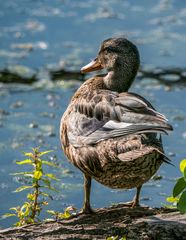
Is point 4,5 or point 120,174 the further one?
point 4,5

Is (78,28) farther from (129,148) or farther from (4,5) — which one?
(129,148)

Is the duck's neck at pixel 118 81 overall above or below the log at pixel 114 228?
above

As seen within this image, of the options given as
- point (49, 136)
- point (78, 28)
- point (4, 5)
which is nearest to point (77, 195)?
point (49, 136)

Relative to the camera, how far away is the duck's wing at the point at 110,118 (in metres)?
5.54

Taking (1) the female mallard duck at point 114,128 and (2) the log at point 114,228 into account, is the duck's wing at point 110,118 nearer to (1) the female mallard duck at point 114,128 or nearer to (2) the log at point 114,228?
(1) the female mallard duck at point 114,128

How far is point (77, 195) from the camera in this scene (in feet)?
26.6

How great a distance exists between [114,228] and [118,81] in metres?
1.54

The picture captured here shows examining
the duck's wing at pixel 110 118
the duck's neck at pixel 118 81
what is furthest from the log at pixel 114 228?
the duck's neck at pixel 118 81

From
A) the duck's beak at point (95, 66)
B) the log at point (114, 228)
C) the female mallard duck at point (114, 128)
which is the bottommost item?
the log at point (114, 228)

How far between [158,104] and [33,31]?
2940mm

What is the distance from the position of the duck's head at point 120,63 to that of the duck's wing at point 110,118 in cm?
35

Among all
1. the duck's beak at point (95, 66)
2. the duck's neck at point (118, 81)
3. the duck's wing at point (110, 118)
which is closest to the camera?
the duck's wing at point (110, 118)

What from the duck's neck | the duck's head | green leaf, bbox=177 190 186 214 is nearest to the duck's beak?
the duck's head

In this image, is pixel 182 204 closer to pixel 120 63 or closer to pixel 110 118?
pixel 110 118
